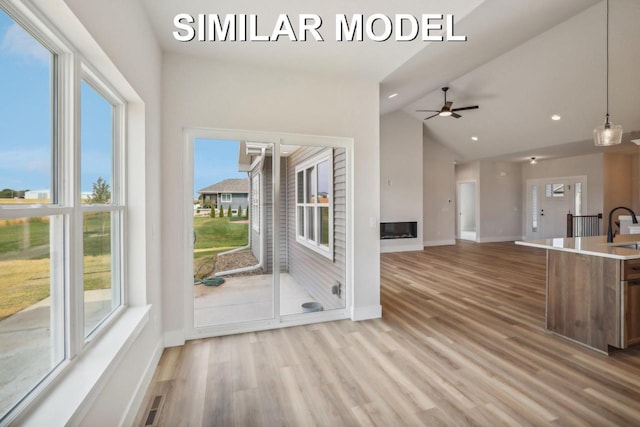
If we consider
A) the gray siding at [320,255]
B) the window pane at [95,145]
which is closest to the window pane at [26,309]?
the window pane at [95,145]

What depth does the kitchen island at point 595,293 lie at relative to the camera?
8.54 feet

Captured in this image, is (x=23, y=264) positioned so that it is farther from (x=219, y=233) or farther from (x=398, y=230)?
(x=398, y=230)

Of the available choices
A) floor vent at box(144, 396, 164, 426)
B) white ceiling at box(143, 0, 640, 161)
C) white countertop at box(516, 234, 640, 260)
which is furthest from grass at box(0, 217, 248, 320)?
white countertop at box(516, 234, 640, 260)

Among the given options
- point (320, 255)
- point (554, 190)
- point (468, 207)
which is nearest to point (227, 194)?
point (320, 255)

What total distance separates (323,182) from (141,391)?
2852 millimetres

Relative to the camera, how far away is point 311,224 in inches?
171

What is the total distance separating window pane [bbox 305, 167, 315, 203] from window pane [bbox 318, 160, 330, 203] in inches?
6.4

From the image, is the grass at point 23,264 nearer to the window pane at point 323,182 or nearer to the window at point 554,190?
the window pane at point 323,182

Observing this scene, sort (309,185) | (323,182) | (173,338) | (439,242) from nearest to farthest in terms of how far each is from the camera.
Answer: (173,338) < (323,182) < (309,185) < (439,242)

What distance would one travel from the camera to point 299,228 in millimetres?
4340

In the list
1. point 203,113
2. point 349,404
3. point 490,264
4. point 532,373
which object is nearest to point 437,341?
point 532,373

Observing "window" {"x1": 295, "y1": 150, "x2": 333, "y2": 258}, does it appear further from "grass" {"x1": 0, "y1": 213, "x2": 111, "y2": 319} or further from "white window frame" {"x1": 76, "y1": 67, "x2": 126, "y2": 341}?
"grass" {"x1": 0, "y1": 213, "x2": 111, "y2": 319}

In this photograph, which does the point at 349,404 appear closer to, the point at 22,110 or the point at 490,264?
the point at 22,110

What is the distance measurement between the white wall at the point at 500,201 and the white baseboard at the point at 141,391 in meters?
10.5
